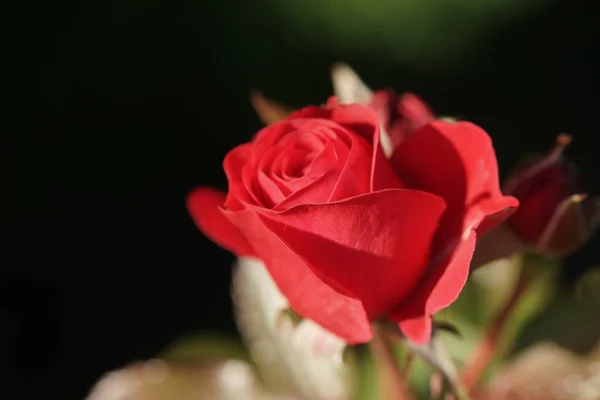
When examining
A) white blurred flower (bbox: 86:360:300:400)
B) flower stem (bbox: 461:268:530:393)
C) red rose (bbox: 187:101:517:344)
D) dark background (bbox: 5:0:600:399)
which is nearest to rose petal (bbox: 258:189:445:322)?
red rose (bbox: 187:101:517:344)

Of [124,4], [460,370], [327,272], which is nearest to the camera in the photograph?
[327,272]

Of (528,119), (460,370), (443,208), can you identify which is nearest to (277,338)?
(460,370)

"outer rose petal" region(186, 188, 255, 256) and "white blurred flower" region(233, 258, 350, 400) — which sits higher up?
"outer rose petal" region(186, 188, 255, 256)

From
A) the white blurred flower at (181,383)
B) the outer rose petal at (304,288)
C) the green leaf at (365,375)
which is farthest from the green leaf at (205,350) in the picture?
the outer rose petal at (304,288)

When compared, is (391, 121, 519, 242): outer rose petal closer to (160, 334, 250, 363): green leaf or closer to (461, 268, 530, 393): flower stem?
(461, 268, 530, 393): flower stem

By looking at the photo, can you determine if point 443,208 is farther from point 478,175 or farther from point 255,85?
point 255,85

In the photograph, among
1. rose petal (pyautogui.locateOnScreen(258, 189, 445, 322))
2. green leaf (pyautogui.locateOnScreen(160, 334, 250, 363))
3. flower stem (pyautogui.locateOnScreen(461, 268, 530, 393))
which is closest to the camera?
rose petal (pyautogui.locateOnScreen(258, 189, 445, 322))

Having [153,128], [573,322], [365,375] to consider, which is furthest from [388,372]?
[153,128]

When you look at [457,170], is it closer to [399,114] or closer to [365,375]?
[399,114]
